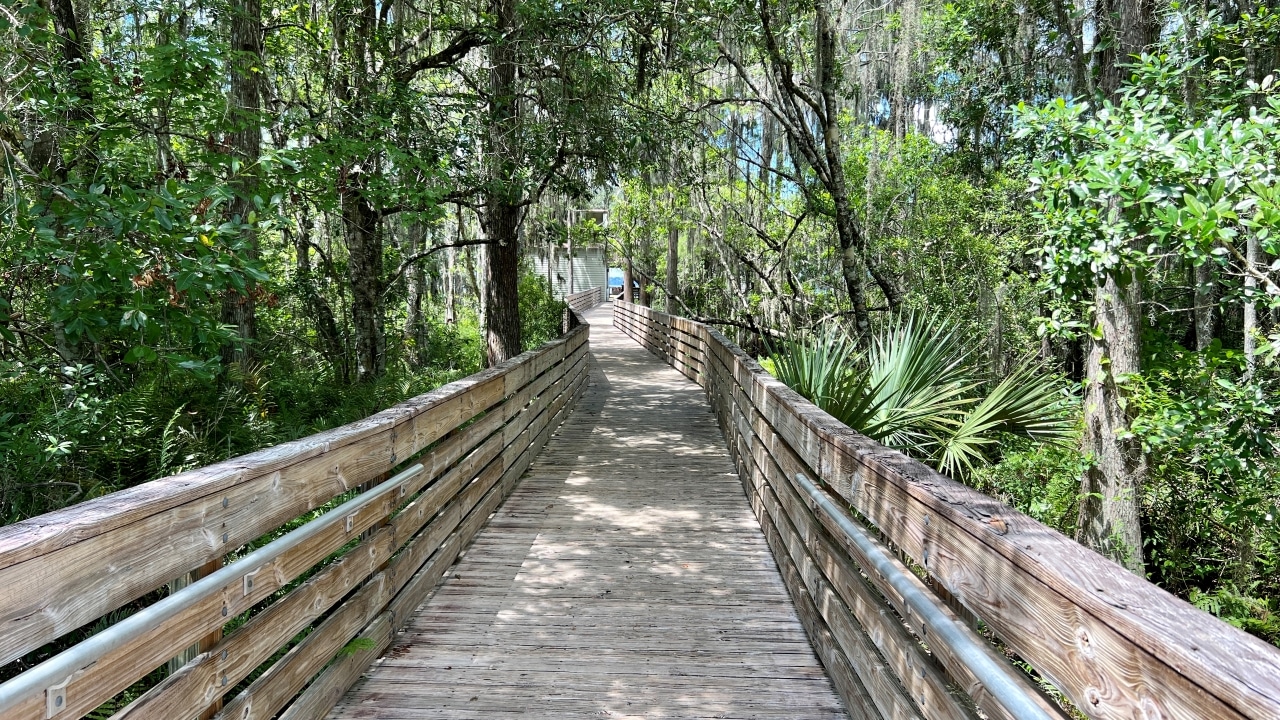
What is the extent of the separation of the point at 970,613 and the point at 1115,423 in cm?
526

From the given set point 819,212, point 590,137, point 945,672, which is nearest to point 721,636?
point 945,672

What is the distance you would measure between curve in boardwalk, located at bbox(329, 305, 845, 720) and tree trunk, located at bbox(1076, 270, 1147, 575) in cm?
308

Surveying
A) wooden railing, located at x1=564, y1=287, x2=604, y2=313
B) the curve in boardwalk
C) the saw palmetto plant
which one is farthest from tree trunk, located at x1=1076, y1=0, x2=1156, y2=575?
wooden railing, located at x1=564, y1=287, x2=604, y2=313

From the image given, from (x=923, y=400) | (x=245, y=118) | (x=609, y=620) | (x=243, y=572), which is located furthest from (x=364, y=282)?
(x=243, y=572)

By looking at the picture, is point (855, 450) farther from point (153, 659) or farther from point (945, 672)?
point (153, 659)

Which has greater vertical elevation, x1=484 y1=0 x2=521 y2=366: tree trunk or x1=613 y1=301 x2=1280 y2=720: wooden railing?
x1=484 y1=0 x2=521 y2=366: tree trunk

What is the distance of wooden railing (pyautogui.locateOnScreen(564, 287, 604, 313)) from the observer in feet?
107

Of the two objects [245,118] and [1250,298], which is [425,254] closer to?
[245,118]

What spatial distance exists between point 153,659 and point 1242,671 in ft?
6.91

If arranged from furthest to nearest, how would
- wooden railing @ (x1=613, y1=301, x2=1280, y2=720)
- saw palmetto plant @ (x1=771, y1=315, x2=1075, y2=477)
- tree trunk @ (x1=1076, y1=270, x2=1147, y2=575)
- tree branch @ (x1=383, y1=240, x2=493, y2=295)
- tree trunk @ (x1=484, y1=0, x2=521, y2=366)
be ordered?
tree branch @ (x1=383, y1=240, x2=493, y2=295) → tree trunk @ (x1=484, y1=0, x2=521, y2=366) → tree trunk @ (x1=1076, y1=270, x2=1147, y2=575) → saw palmetto plant @ (x1=771, y1=315, x2=1075, y2=477) → wooden railing @ (x1=613, y1=301, x2=1280, y2=720)

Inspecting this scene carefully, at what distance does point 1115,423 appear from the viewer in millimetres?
6340

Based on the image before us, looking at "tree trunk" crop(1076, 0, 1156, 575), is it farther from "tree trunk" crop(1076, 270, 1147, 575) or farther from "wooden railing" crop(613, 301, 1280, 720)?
"wooden railing" crop(613, 301, 1280, 720)

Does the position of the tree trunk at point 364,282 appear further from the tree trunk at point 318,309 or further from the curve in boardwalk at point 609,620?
the curve in boardwalk at point 609,620

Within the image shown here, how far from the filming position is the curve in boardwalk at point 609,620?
2990 millimetres
